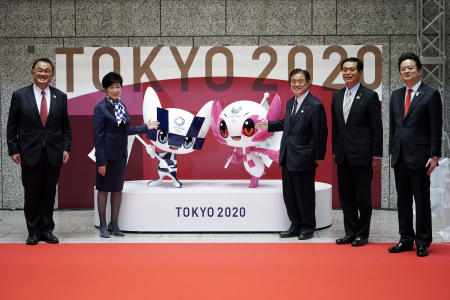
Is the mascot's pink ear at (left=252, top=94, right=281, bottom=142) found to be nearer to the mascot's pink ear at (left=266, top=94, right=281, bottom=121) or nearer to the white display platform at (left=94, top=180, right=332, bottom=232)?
the mascot's pink ear at (left=266, top=94, right=281, bottom=121)

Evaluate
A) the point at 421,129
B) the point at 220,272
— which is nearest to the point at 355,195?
the point at 421,129

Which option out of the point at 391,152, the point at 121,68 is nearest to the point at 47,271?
the point at 391,152

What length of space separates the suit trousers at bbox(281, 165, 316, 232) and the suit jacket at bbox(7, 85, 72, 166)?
2.03 metres

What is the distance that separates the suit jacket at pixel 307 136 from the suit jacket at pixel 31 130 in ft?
6.63

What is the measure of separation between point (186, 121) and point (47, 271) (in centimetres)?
204

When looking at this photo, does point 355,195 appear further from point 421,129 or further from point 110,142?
point 110,142

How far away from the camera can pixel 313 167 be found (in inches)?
175

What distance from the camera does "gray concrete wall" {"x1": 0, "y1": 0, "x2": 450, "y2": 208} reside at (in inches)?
247

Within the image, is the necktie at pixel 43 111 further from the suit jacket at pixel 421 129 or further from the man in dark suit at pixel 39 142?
the suit jacket at pixel 421 129

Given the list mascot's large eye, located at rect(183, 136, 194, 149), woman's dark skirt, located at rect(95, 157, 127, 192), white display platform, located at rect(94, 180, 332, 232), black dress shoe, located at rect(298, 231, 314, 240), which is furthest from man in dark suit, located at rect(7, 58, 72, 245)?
black dress shoe, located at rect(298, 231, 314, 240)

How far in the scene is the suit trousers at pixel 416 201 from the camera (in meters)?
3.86

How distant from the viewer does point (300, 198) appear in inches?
178

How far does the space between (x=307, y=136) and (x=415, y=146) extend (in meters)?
0.96

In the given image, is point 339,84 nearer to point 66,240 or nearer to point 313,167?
point 313,167
